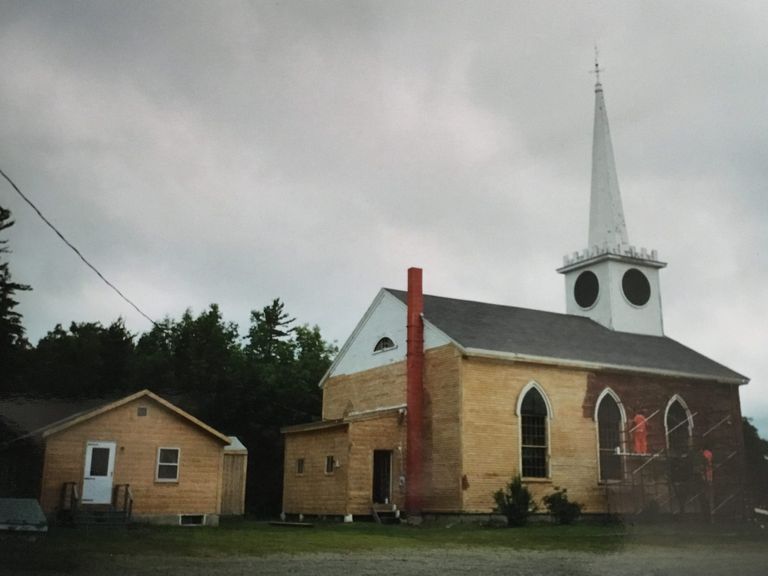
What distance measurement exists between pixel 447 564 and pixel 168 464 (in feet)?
46.2

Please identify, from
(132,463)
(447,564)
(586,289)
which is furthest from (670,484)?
(132,463)

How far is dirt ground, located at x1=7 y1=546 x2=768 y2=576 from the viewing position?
424 inches

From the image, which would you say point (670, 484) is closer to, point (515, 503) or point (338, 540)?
point (515, 503)

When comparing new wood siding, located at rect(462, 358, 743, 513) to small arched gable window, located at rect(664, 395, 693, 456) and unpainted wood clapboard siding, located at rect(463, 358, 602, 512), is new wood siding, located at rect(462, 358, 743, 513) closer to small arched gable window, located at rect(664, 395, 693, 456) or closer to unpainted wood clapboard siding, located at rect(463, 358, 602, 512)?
unpainted wood clapboard siding, located at rect(463, 358, 602, 512)

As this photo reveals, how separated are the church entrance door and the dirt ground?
39.7 ft

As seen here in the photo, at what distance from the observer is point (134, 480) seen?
75.9 ft

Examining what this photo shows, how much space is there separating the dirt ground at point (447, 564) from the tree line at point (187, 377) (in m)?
8.45

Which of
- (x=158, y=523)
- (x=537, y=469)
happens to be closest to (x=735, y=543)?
(x=537, y=469)

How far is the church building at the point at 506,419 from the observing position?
82.6 feet

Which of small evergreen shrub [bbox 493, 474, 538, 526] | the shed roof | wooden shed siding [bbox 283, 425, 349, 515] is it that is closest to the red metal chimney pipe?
wooden shed siding [bbox 283, 425, 349, 515]

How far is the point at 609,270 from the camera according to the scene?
110ft

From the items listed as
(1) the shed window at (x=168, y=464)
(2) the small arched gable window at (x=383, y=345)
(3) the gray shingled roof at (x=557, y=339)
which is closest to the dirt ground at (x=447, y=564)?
(1) the shed window at (x=168, y=464)

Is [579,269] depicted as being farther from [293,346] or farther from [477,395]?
[293,346]

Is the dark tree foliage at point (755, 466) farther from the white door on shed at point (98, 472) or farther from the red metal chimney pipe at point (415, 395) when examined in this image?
the white door on shed at point (98, 472)
